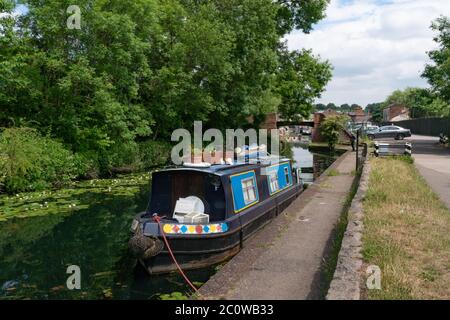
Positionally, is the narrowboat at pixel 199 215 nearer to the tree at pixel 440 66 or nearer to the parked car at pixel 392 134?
the tree at pixel 440 66

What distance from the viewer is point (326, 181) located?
18297mm

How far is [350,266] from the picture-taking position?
19.7 ft

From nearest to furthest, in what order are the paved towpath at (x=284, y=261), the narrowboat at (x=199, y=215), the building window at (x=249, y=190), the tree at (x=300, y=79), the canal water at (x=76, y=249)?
the paved towpath at (x=284, y=261), the canal water at (x=76, y=249), the narrowboat at (x=199, y=215), the building window at (x=249, y=190), the tree at (x=300, y=79)

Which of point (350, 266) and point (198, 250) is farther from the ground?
point (350, 266)

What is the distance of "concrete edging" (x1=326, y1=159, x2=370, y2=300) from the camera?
5.12 meters

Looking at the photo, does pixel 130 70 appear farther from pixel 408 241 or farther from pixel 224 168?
pixel 408 241

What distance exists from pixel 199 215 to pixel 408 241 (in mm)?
4118

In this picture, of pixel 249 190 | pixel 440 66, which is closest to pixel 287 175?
pixel 249 190

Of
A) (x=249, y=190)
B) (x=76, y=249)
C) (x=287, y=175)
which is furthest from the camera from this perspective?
(x=287, y=175)

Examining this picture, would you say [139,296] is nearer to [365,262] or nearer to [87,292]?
[87,292]

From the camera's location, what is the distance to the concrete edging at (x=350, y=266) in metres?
5.12

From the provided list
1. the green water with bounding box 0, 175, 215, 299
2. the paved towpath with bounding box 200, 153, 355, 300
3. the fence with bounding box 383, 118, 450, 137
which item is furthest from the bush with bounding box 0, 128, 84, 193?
the fence with bounding box 383, 118, 450, 137

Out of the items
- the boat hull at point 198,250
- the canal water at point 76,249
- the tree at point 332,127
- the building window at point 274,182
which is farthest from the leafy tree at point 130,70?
the boat hull at point 198,250

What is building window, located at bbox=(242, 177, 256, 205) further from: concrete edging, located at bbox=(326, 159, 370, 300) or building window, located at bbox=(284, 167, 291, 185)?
building window, located at bbox=(284, 167, 291, 185)
